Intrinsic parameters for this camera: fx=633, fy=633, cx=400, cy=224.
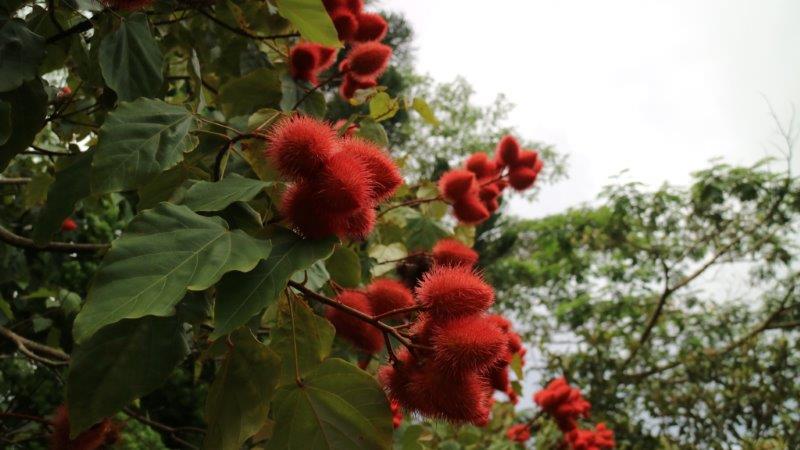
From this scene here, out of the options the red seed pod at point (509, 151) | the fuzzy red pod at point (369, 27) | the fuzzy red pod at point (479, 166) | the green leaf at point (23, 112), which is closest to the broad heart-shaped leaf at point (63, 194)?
the green leaf at point (23, 112)

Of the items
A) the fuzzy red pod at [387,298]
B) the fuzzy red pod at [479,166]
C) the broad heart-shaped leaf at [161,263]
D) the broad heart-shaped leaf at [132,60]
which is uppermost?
the broad heart-shaped leaf at [132,60]

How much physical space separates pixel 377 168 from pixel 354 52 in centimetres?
82

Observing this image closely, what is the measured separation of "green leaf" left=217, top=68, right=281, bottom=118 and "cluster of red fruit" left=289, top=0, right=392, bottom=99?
0.24 ft

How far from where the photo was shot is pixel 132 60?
1.15 meters

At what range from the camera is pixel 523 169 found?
226cm

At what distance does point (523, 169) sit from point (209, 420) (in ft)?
5.17

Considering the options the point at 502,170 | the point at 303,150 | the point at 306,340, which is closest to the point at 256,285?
the point at 303,150

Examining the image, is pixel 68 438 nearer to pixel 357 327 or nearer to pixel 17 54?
pixel 357 327

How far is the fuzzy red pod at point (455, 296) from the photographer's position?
0.93 metres

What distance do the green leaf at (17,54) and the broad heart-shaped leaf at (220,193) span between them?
34cm

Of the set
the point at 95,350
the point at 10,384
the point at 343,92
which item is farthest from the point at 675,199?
the point at 95,350

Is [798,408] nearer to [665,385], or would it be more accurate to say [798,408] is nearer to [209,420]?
[665,385]

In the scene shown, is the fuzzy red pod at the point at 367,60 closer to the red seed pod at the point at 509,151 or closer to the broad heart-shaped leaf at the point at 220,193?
the red seed pod at the point at 509,151

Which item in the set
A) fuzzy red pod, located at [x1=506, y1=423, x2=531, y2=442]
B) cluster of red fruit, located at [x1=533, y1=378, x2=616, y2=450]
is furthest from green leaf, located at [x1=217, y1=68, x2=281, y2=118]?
fuzzy red pod, located at [x1=506, y1=423, x2=531, y2=442]
